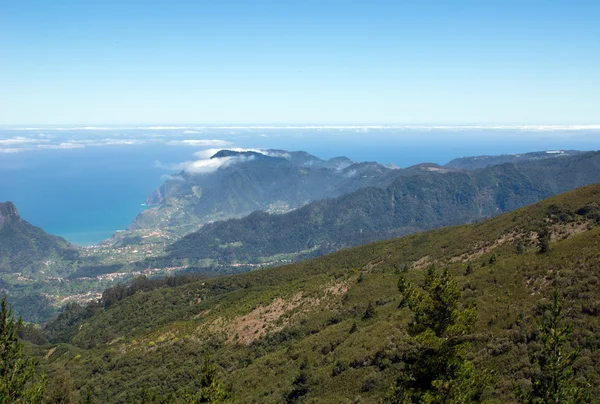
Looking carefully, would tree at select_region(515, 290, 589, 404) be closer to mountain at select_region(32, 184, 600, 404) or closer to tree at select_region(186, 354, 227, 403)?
mountain at select_region(32, 184, 600, 404)

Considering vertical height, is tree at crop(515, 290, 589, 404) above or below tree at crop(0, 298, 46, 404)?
above

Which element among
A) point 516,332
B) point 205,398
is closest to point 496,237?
point 516,332

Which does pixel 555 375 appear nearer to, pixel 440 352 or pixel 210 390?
pixel 440 352

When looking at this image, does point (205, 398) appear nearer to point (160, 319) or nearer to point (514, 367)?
point (514, 367)

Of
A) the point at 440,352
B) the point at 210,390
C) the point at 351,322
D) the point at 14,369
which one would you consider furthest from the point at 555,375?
the point at 351,322

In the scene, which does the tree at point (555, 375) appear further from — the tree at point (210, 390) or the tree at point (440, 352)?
the tree at point (210, 390)

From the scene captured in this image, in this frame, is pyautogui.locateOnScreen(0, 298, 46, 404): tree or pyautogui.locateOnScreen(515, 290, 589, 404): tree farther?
pyautogui.locateOnScreen(0, 298, 46, 404): tree

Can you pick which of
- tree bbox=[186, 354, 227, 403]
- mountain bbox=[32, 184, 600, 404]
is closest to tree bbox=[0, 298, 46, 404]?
tree bbox=[186, 354, 227, 403]
